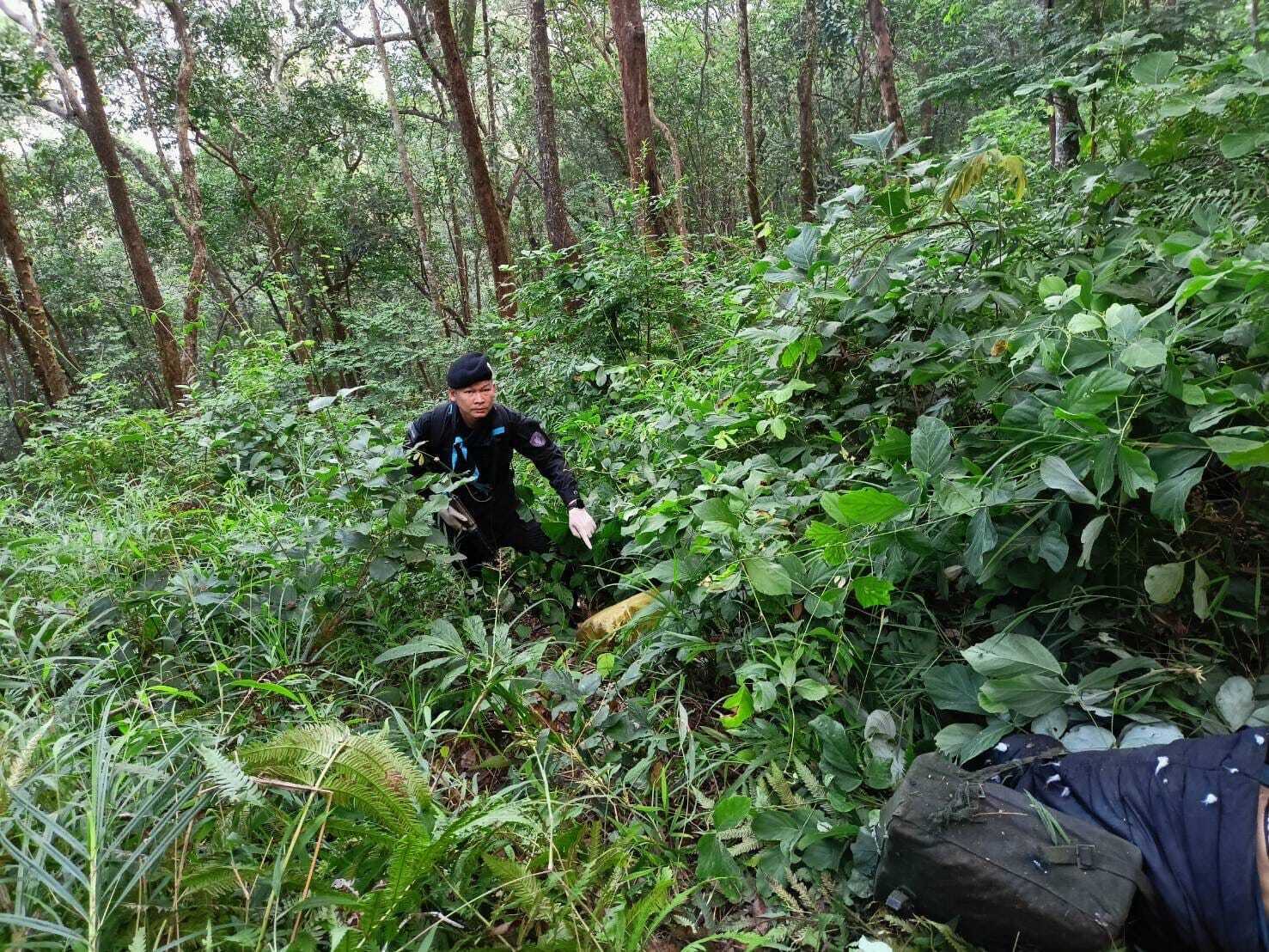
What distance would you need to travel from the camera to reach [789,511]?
256cm

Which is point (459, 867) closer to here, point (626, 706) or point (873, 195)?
point (626, 706)

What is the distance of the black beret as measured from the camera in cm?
345

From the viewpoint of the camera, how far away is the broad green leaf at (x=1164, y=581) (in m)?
1.88

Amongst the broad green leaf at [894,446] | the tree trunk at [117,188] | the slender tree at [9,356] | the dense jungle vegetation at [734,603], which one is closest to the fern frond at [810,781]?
the dense jungle vegetation at [734,603]

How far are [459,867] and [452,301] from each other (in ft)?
76.5

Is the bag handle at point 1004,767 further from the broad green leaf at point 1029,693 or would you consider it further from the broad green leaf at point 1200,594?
the broad green leaf at point 1200,594

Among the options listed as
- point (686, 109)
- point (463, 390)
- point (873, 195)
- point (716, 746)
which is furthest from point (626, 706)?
point (686, 109)

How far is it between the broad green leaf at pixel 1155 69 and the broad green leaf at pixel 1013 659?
2080mm

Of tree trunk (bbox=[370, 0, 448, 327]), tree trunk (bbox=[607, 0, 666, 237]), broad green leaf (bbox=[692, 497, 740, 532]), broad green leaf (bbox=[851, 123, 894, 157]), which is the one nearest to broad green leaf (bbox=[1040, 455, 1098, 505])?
broad green leaf (bbox=[692, 497, 740, 532])

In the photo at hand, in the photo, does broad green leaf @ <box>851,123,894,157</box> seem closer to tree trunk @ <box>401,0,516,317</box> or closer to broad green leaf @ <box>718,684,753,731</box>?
broad green leaf @ <box>718,684,753,731</box>

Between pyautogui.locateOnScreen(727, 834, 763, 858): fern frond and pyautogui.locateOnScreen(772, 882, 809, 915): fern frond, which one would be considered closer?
pyautogui.locateOnScreen(772, 882, 809, 915): fern frond

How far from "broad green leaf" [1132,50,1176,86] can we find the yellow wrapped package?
2611 mm

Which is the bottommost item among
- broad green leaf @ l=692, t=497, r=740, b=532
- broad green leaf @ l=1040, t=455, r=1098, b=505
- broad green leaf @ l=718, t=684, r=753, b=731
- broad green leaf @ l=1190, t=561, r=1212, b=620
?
broad green leaf @ l=718, t=684, r=753, b=731

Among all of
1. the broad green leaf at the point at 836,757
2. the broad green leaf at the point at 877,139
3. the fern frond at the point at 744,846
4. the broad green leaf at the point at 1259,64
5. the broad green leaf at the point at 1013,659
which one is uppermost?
the broad green leaf at the point at 877,139
